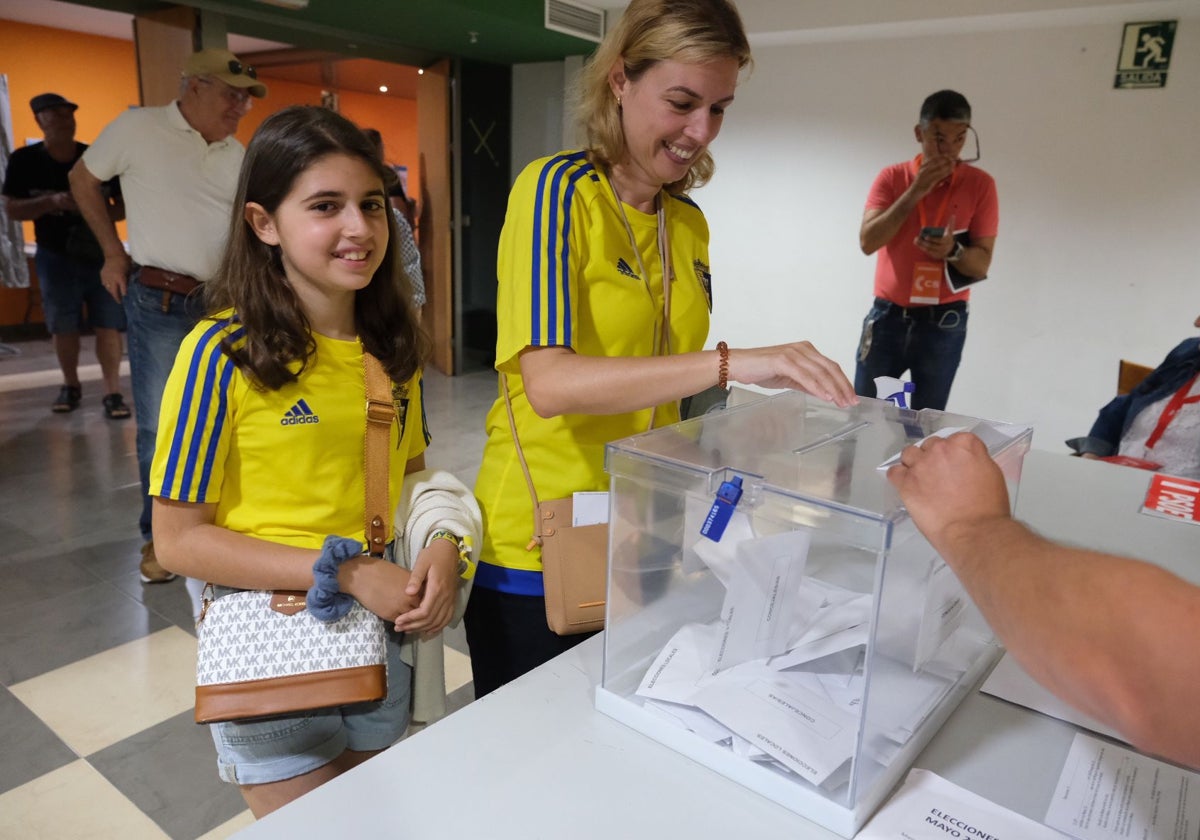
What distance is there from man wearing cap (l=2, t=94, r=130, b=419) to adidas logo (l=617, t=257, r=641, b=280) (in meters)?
4.28

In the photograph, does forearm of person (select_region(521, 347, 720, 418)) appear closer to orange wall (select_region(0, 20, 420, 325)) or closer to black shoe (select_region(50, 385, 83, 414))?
black shoe (select_region(50, 385, 83, 414))

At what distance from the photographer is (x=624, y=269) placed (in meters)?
→ 1.18

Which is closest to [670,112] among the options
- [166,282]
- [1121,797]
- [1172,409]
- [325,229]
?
[325,229]

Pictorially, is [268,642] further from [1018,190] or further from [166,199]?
[1018,190]

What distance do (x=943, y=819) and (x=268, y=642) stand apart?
80cm

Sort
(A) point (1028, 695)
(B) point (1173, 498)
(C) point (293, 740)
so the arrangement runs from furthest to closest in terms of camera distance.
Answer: (B) point (1173, 498), (C) point (293, 740), (A) point (1028, 695)

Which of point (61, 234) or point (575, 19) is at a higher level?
point (575, 19)

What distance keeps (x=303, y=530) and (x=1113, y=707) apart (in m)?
0.97

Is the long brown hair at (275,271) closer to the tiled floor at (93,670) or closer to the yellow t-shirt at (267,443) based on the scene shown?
the yellow t-shirt at (267,443)

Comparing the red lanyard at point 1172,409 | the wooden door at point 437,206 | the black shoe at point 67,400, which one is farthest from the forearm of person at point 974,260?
the black shoe at point 67,400

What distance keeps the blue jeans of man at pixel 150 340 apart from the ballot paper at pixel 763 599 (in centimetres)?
244

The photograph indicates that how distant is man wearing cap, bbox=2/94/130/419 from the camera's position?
169 inches

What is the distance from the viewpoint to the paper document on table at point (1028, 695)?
2.96 feet

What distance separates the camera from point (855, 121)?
471 cm
